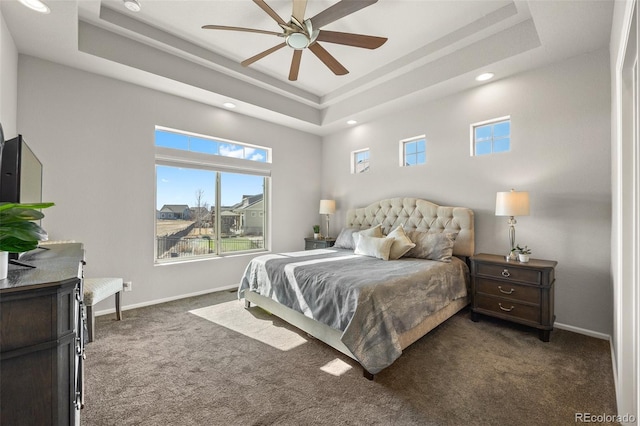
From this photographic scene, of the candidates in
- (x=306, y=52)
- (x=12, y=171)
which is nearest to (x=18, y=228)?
(x=12, y=171)

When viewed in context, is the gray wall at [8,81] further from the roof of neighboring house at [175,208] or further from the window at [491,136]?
the window at [491,136]

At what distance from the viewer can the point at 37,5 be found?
7.11 ft

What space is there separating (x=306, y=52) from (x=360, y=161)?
7.10ft

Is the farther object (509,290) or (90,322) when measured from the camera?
(509,290)

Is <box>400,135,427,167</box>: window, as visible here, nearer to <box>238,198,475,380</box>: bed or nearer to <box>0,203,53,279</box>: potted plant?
<box>238,198,475,380</box>: bed

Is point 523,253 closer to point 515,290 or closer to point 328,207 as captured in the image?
point 515,290

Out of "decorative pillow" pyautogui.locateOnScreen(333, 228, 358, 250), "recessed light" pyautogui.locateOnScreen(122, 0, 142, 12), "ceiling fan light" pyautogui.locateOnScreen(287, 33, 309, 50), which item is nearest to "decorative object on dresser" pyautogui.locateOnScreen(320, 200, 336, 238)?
"decorative pillow" pyautogui.locateOnScreen(333, 228, 358, 250)

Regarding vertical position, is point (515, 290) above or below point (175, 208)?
below

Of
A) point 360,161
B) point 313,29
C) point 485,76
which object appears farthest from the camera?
point 360,161

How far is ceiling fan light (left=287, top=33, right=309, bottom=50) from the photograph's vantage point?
240cm

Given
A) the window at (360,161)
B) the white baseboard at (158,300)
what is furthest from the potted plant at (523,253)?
the white baseboard at (158,300)

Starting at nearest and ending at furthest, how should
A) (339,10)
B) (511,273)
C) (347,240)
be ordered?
(339,10) < (511,273) < (347,240)

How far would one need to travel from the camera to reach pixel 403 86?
3.82 m

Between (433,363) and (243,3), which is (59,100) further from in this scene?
(433,363)
